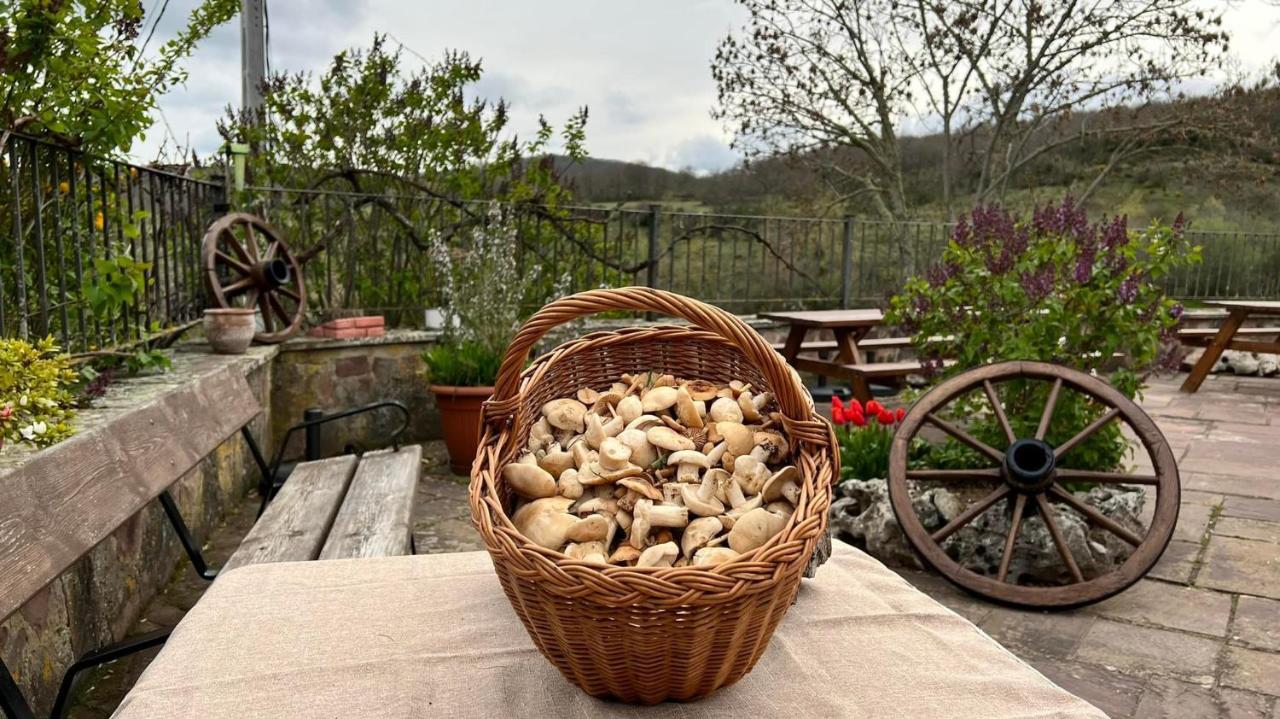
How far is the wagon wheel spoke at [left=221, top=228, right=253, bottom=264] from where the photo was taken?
187 inches

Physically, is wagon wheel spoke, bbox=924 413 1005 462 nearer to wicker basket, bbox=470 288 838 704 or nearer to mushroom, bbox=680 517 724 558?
wicker basket, bbox=470 288 838 704

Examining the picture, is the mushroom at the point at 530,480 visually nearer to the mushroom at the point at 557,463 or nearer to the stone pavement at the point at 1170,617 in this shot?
the mushroom at the point at 557,463

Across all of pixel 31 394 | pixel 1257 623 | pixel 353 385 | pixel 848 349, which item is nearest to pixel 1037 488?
pixel 1257 623

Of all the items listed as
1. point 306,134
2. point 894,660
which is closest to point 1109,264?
point 894,660

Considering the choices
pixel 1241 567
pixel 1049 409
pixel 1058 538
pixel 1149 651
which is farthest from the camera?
pixel 1241 567

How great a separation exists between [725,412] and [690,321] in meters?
0.17

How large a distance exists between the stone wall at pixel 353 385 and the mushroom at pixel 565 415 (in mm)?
4261

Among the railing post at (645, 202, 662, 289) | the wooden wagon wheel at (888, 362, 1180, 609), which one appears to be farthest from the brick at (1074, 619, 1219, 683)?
the railing post at (645, 202, 662, 289)

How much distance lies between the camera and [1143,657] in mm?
2684

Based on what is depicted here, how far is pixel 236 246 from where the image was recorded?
4.84 meters

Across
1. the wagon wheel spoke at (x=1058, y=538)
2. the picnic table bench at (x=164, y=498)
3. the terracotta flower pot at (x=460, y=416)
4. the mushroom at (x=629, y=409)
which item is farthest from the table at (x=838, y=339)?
the mushroom at (x=629, y=409)

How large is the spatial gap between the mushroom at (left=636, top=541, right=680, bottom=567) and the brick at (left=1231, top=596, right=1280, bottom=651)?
2.55 meters

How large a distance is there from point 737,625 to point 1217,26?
1237cm

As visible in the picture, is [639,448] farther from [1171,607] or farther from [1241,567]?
[1241,567]
